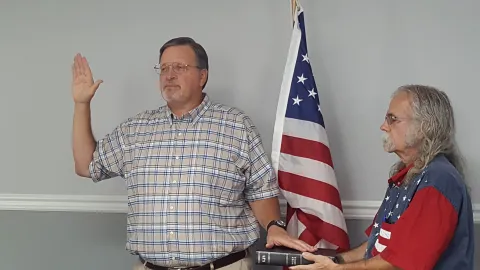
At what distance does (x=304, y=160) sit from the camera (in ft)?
8.26

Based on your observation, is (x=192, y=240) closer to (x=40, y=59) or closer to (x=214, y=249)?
(x=214, y=249)

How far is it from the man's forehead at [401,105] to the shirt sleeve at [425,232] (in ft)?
0.89

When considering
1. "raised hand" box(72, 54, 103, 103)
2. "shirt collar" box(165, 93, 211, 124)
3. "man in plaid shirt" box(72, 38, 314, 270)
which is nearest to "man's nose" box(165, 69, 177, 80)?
"man in plaid shirt" box(72, 38, 314, 270)

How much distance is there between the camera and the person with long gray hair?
168 centimetres

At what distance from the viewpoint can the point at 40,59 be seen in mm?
3072

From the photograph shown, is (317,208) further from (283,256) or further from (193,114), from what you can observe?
(193,114)

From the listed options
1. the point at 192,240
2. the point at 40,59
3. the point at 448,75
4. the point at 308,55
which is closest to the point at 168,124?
the point at 192,240

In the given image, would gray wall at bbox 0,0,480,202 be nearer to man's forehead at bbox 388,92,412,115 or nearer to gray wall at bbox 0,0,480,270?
gray wall at bbox 0,0,480,270

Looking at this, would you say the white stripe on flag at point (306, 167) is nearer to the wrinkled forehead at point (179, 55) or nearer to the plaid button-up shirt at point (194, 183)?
the plaid button-up shirt at point (194, 183)

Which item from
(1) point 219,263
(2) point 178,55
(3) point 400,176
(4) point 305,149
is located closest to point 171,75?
(2) point 178,55

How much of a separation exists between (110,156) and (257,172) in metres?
0.64

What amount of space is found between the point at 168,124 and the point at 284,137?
50 cm

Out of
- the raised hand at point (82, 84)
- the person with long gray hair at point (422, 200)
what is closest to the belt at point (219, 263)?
the person with long gray hair at point (422, 200)

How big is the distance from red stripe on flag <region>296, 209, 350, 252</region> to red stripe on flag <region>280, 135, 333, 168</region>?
9.8 inches
